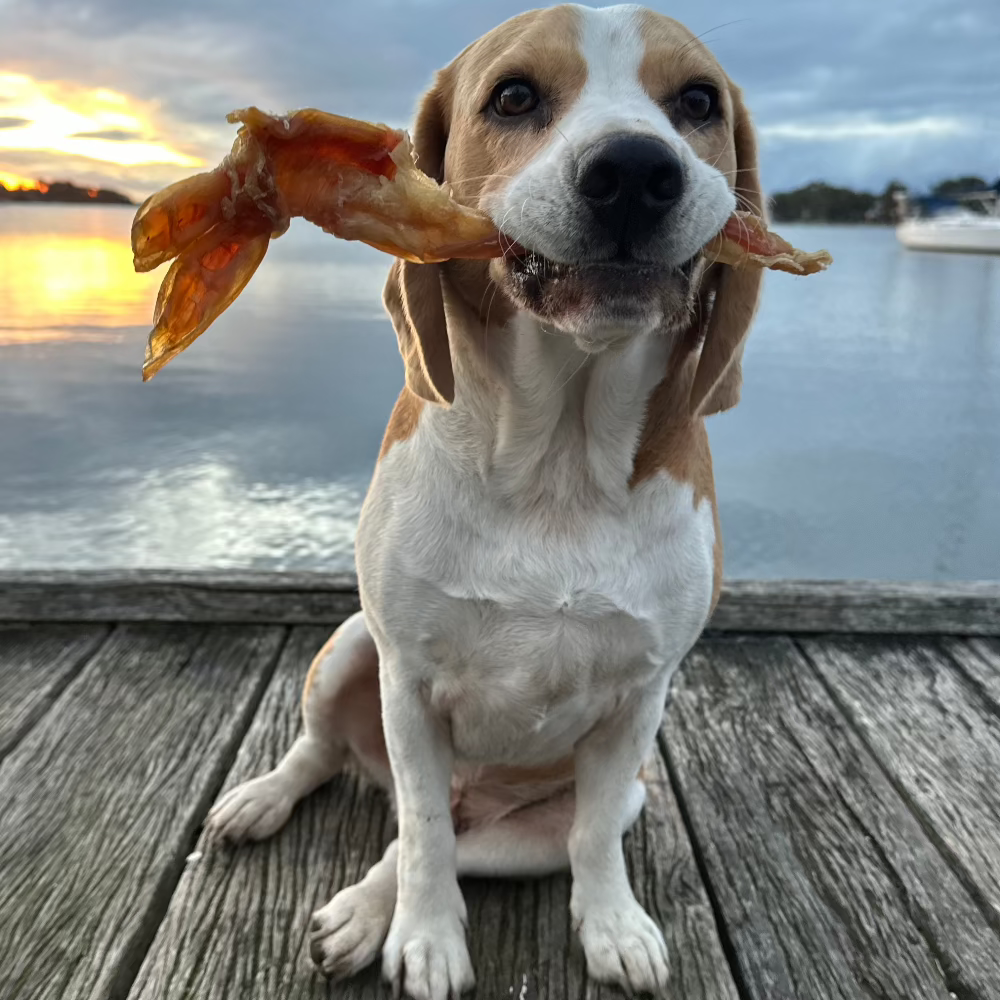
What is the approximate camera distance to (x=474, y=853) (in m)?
1.69

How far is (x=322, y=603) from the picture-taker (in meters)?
2.57

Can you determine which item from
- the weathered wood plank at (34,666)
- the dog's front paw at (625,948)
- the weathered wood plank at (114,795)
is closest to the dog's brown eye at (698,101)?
the dog's front paw at (625,948)

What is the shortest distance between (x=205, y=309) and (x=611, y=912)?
3.94 feet

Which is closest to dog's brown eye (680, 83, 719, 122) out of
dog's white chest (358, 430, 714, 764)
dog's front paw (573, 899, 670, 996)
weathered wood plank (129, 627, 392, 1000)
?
dog's white chest (358, 430, 714, 764)

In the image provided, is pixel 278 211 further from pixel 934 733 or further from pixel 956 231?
pixel 956 231

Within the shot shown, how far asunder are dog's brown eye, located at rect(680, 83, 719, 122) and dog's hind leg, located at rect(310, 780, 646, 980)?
1.20 meters

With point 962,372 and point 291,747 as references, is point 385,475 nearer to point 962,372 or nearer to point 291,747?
point 291,747

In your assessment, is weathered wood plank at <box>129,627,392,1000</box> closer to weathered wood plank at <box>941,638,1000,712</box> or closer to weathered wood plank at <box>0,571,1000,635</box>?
weathered wood plank at <box>0,571,1000,635</box>

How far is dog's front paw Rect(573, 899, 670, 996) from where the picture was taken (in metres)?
1.47

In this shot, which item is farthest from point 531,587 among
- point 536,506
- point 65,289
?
point 65,289

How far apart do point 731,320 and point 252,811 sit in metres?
1.31

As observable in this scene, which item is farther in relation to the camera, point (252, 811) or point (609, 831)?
point (252, 811)

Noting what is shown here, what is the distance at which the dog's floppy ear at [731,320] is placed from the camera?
1404mm

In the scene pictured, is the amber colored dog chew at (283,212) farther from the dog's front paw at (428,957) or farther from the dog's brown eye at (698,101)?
the dog's front paw at (428,957)
